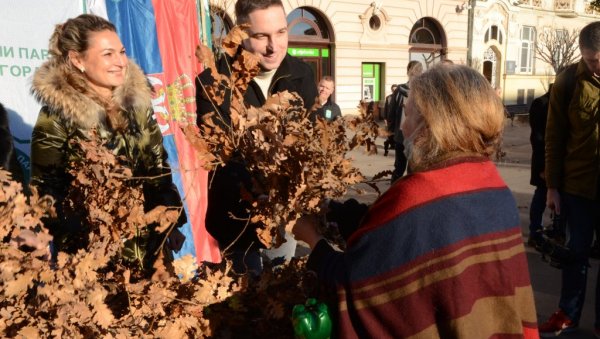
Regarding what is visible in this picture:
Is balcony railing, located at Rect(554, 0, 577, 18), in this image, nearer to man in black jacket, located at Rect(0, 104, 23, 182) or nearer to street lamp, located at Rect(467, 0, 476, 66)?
street lamp, located at Rect(467, 0, 476, 66)

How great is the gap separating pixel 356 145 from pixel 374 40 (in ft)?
60.5

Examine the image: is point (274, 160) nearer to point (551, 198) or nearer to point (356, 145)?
point (356, 145)

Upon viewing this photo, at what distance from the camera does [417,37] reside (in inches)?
839

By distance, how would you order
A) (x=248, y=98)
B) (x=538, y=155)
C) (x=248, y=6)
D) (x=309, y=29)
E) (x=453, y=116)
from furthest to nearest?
(x=309, y=29) → (x=538, y=155) → (x=248, y=98) → (x=248, y=6) → (x=453, y=116)

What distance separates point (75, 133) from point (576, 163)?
280 cm

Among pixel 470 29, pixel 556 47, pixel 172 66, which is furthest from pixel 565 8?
pixel 172 66

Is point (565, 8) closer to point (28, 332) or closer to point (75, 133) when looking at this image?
point (75, 133)

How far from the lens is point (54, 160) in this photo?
2076mm

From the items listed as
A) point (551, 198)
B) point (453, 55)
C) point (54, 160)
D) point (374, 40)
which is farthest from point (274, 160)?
point (453, 55)

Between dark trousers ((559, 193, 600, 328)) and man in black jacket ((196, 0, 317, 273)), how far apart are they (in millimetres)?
2045

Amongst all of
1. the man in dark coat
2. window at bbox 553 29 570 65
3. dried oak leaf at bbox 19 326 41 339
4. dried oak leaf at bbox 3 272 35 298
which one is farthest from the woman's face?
window at bbox 553 29 570 65

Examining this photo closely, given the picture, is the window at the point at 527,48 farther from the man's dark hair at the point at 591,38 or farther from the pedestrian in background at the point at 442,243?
the pedestrian in background at the point at 442,243

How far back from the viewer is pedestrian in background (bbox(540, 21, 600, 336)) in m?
2.96

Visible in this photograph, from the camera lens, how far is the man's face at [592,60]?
2828 mm
